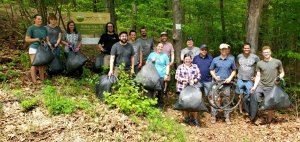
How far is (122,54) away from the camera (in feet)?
26.2

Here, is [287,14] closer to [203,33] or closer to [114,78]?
[203,33]

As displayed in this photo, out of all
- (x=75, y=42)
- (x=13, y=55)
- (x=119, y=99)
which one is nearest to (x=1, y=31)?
(x=13, y=55)

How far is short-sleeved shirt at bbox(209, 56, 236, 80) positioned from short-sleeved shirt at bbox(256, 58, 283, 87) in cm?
60

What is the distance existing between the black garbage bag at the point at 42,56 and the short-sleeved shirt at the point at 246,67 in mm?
4409

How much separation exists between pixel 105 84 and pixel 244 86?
127 inches

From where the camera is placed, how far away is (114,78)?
7.59 meters

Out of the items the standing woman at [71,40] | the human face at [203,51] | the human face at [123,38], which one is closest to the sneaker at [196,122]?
the human face at [203,51]

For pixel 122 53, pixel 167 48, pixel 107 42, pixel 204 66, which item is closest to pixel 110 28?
pixel 107 42

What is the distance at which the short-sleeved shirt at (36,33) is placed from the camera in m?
8.20

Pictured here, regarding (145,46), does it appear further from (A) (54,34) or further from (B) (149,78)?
(A) (54,34)

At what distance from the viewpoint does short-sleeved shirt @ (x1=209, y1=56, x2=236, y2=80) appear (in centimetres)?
817

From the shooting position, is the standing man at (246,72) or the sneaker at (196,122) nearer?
the sneaker at (196,122)

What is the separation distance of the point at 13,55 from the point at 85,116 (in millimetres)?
4602

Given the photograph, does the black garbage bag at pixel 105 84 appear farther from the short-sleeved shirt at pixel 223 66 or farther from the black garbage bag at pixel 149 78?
the short-sleeved shirt at pixel 223 66
